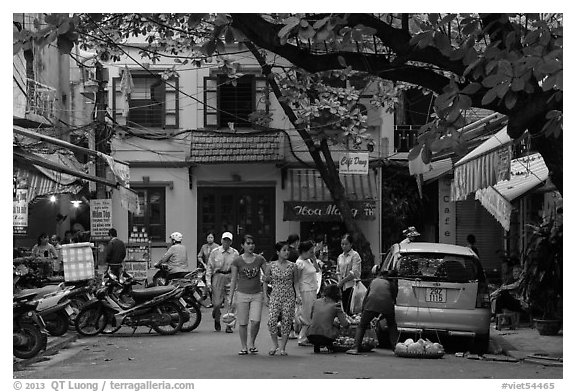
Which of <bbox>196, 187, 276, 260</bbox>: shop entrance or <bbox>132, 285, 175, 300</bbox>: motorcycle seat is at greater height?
<bbox>196, 187, 276, 260</bbox>: shop entrance

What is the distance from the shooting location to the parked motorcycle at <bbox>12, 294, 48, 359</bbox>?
43.4 feet

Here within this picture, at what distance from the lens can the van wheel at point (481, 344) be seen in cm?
1469

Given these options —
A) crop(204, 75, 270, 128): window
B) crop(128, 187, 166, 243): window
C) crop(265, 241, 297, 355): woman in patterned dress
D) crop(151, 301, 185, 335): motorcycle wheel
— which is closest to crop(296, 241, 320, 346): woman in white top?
crop(265, 241, 297, 355): woman in patterned dress

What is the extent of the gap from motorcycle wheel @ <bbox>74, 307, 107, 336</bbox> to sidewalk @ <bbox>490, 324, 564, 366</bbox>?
6264 mm

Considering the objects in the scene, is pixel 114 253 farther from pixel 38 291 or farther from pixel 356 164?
pixel 356 164

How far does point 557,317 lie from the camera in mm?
16078

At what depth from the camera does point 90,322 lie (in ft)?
54.7

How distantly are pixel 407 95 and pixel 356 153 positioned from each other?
4326 millimetres

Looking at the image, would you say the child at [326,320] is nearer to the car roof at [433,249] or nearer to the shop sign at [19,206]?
the car roof at [433,249]

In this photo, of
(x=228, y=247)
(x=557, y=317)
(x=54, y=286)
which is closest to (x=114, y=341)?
(x=54, y=286)

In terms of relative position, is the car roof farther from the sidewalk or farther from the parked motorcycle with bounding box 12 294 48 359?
the parked motorcycle with bounding box 12 294 48 359

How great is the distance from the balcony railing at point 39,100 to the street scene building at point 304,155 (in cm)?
7

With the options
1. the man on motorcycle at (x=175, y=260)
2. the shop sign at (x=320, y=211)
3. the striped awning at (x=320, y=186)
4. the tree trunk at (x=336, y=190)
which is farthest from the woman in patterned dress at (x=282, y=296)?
the striped awning at (x=320, y=186)

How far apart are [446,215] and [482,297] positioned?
44.5 ft
